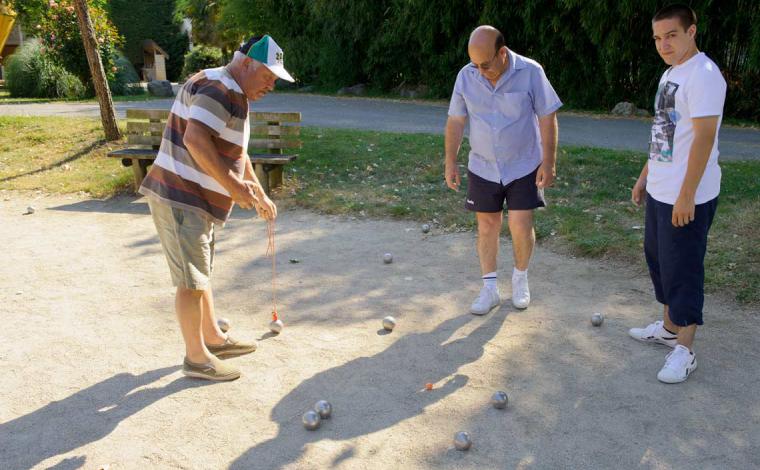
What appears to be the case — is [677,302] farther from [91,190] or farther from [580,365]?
[91,190]

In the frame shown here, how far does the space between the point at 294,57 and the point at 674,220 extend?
71.9 feet

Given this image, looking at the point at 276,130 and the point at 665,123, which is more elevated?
the point at 665,123

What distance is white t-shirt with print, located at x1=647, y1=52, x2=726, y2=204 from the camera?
11.5 feet

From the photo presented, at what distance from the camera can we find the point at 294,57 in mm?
24234

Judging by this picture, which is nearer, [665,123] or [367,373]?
[665,123]

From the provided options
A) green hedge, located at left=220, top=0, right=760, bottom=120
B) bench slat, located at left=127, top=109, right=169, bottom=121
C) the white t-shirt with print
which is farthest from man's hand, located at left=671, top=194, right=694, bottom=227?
green hedge, located at left=220, top=0, right=760, bottom=120

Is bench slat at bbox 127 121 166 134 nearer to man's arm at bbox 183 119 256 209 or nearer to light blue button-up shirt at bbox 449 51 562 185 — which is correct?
light blue button-up shirt at bbox 449 51 562 185

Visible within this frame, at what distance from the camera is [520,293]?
508 centimetres

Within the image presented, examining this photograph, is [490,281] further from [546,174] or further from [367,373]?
[367,373]

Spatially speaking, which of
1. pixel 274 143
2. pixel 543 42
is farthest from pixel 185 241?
pixel 543 42

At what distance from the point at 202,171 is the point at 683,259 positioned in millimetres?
2678

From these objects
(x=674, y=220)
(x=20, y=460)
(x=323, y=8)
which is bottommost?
(x=20, y=460)

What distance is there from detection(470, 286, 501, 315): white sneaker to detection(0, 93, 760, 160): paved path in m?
6.38

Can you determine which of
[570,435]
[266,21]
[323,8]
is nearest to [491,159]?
[570,435]
